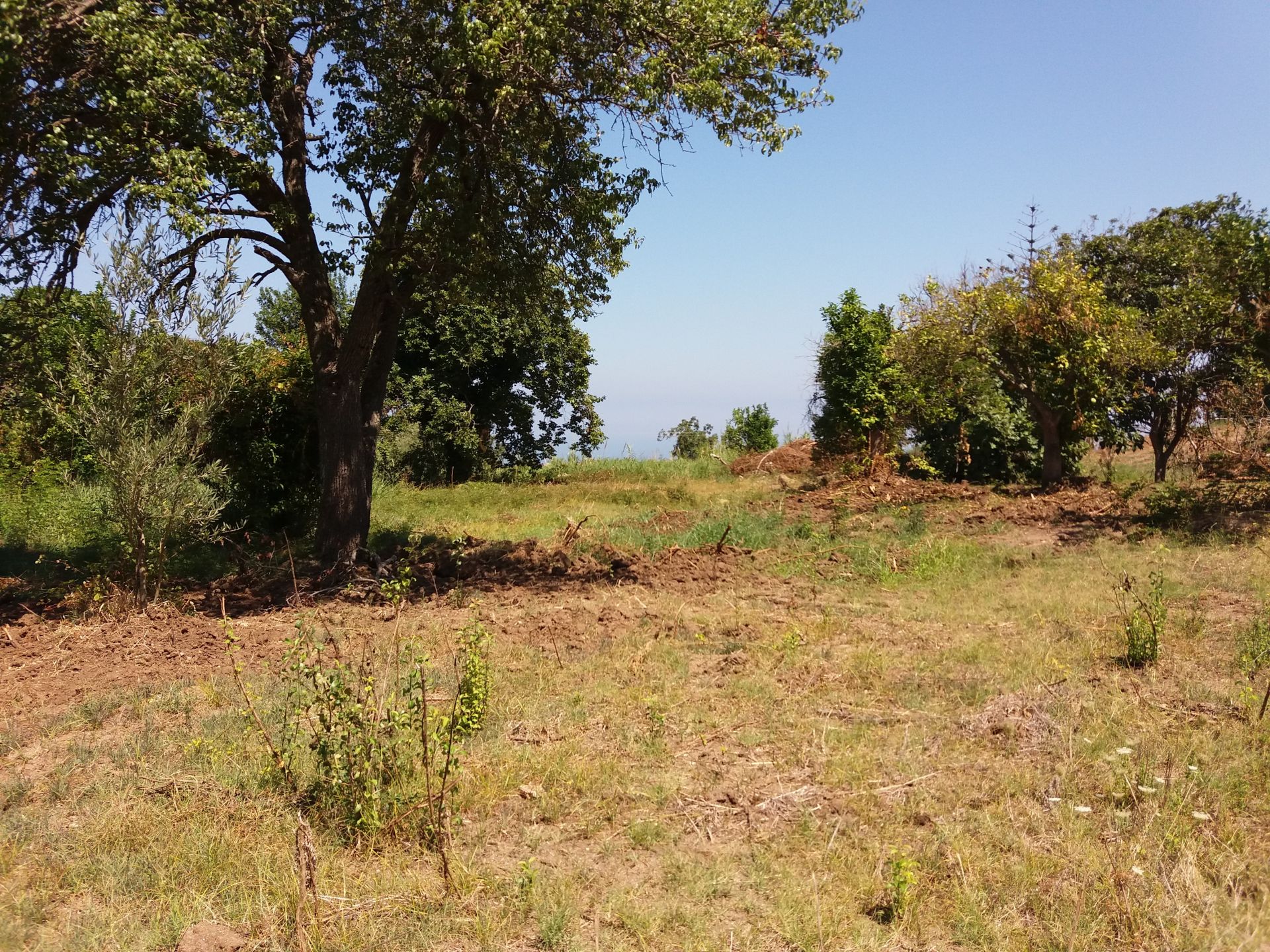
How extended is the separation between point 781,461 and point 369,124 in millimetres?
13516

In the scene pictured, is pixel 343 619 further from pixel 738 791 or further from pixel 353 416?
pixel 738 791

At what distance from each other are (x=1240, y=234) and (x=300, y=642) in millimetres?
13396

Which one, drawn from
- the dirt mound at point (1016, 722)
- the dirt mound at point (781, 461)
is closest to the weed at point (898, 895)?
the dirt mound at point (1016, 722)

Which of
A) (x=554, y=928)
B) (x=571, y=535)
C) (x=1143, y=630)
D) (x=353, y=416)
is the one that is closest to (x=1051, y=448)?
(x=571, y=535)

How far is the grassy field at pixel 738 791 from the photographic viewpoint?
12.1ft

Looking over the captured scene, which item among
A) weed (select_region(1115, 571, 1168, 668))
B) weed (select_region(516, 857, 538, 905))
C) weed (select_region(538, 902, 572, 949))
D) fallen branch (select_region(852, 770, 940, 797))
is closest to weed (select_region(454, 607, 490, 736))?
weed (select_region(516, 857, 538, 905))

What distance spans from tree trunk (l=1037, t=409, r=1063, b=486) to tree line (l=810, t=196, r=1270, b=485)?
27 mm

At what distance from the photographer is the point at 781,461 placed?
21453 mm

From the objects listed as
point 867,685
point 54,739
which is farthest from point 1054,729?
point 54,739

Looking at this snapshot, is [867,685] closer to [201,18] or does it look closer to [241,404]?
[201,18]

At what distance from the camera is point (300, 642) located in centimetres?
465

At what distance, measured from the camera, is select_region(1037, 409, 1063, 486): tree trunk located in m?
15.7

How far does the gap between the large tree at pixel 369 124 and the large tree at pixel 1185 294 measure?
275 inches

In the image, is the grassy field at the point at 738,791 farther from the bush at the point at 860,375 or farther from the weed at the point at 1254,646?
the bush at the point at 860,375
